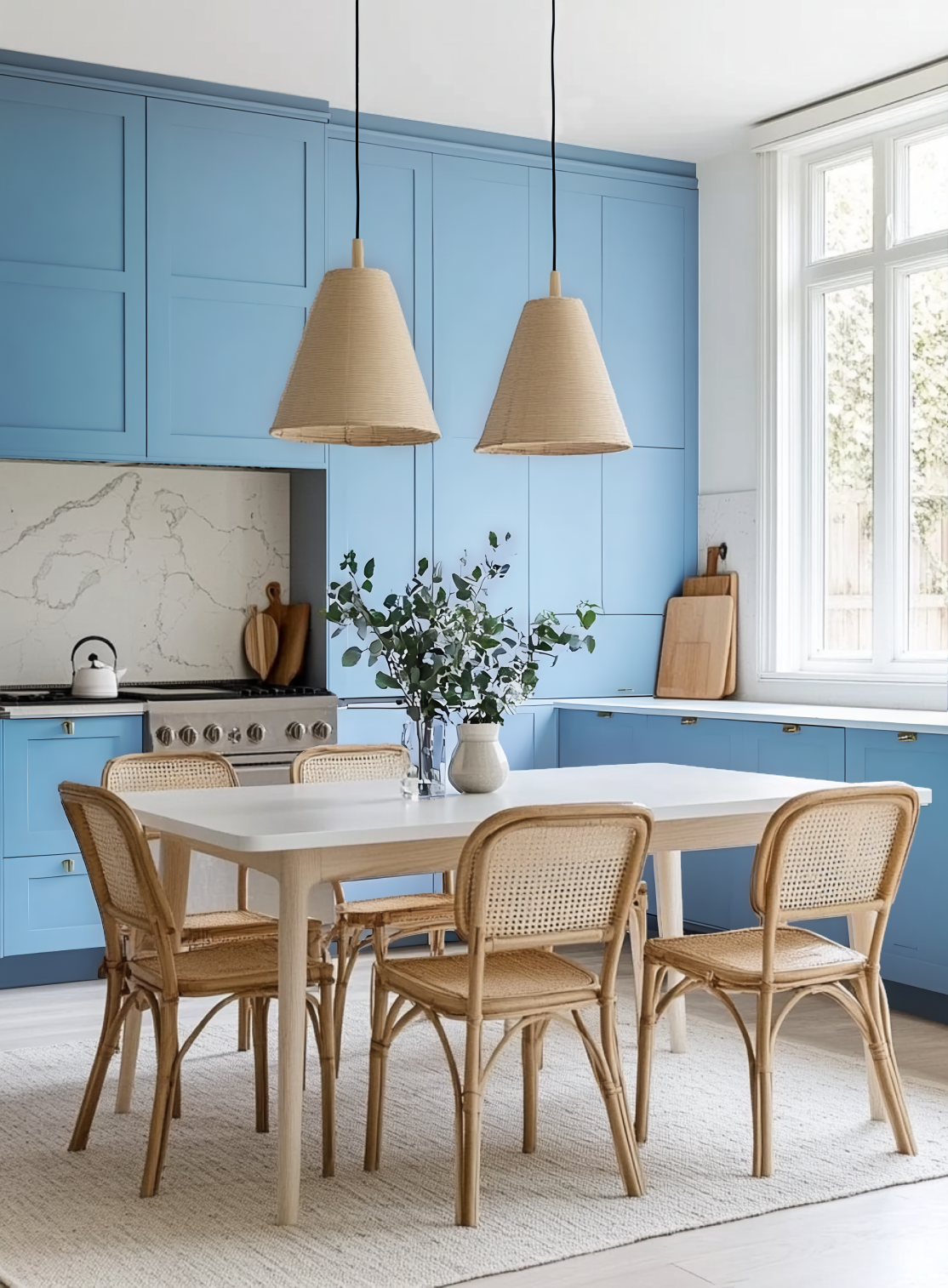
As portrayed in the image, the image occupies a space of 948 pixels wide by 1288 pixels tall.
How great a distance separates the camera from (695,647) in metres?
6.08

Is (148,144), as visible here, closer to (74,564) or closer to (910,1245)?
(74,564)

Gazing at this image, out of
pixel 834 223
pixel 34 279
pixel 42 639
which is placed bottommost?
pixel 42 639

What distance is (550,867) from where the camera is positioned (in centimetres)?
289

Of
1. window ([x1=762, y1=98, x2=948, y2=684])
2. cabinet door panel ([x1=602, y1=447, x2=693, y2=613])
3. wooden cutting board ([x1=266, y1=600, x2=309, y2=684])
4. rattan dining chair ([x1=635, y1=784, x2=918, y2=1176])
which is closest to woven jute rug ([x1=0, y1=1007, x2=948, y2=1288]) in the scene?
rattan dining chair ([x1=635, y1=784, x2=918, y2=1176])

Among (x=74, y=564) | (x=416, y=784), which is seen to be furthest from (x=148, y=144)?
(x=416, y=784)

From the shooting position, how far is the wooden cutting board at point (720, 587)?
6016 mm

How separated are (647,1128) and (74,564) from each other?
3.01 meters

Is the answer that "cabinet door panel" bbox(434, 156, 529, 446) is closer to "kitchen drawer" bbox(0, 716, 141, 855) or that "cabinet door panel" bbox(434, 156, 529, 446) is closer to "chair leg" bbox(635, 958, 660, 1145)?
"kitchen drawer" bbox(0, 716, 141, 855)

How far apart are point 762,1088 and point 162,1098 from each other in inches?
46.4

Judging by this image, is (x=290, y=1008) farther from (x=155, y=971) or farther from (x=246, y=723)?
(x=246, y=723)

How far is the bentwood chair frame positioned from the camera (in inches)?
143

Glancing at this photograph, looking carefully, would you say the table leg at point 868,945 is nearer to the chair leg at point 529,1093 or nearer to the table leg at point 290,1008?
the chair leg at point 529,1093

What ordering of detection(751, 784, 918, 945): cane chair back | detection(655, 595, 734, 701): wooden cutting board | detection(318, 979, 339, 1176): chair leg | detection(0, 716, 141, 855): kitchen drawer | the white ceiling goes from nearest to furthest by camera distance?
1. detection(751, 784, 918, 945): cane chair back
2. detection(318, 979, 339, 1176): chair leg
3. the white ceiling
4. detection(0, 716, 141, 855): kitchen drawer
5. detection(655, 595, 734, 701): wooden cutting board

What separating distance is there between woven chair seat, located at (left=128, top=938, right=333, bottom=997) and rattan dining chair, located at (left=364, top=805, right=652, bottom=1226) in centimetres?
22
